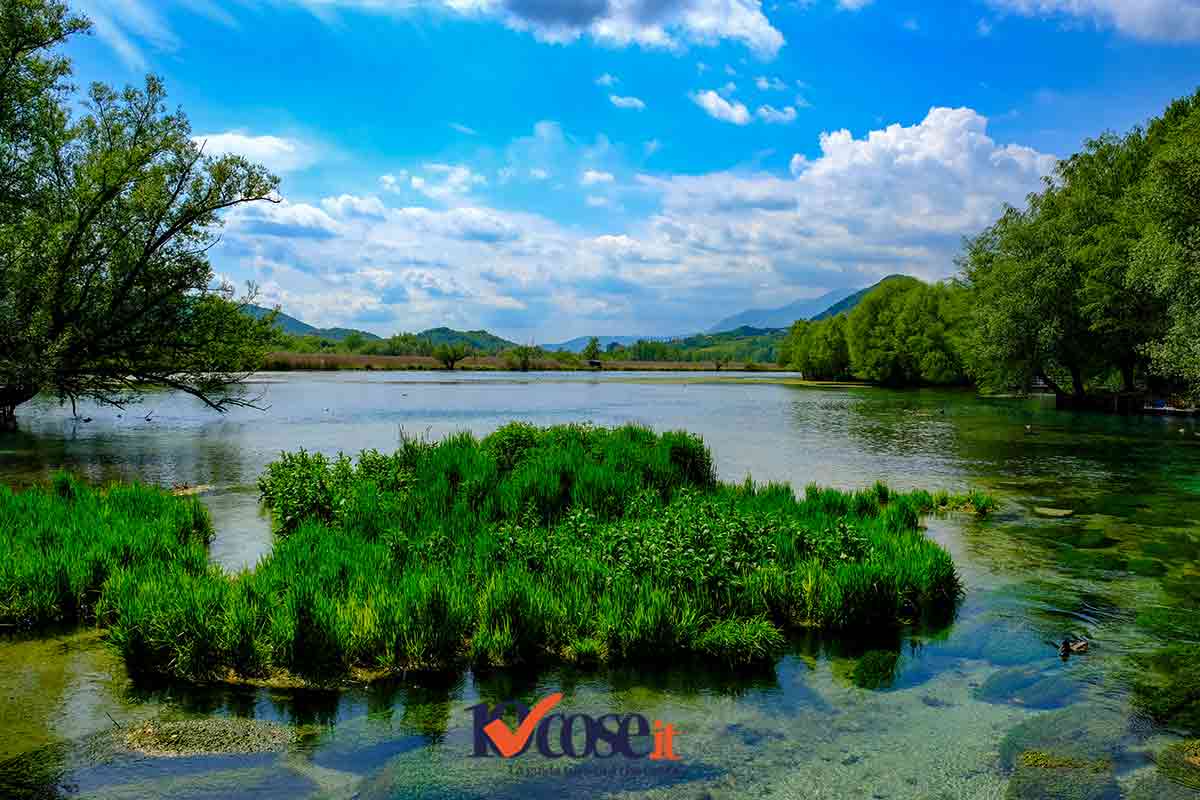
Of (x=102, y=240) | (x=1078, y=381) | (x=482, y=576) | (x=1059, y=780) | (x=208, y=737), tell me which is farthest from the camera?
(x=1078, y=381)

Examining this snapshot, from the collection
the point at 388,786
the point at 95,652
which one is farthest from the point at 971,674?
the point at 95,652

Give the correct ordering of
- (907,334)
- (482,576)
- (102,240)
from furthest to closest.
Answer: (907,334)
(102,240)
(482,576)

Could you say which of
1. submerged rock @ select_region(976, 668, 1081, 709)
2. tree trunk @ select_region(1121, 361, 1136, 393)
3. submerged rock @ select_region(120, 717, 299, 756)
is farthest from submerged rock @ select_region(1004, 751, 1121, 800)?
tree trunk @ select_region(1121, 361, 1136, 393)

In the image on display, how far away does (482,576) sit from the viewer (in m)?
11.6

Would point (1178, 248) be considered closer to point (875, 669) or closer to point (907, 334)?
point (875, 669)

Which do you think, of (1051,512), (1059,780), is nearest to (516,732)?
(1059,780)

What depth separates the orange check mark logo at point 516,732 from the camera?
776 cm

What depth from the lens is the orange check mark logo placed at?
7.76 metres

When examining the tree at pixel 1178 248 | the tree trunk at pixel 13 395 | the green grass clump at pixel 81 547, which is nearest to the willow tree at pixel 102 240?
the tree trunk at pixel 13 395

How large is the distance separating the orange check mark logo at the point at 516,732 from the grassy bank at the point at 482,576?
57.8 inches

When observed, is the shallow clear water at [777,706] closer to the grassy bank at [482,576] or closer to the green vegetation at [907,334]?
the grassy bank at [482,576]

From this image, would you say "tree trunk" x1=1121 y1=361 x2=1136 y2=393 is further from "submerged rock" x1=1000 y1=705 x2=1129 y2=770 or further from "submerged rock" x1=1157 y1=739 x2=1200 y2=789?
"submerged rock" x1=1157 y1=739 x2=1200 y2=789

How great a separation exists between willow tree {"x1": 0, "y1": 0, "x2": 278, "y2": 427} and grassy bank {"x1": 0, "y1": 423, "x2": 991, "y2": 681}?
1766cm

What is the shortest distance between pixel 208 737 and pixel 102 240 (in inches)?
1335
